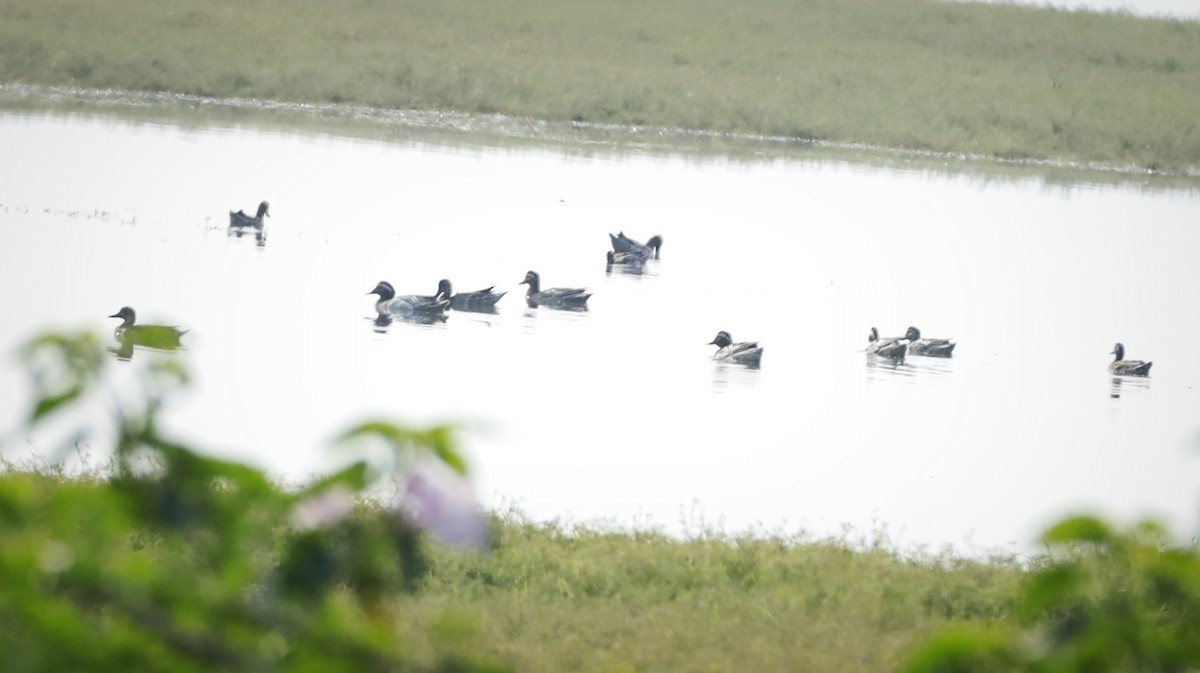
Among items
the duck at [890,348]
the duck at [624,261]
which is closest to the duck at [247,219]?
the duck at [624,261]

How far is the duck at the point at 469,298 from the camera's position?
1677 centimetres

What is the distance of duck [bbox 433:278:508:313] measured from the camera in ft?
55.0

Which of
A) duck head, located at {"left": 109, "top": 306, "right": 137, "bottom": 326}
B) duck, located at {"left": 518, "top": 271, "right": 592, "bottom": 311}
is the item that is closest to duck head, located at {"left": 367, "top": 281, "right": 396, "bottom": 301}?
duck, located at {"left": 518, "top": 271, "right": 592, "bottom": 311}

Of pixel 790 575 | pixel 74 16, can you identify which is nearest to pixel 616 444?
pixel 790 575

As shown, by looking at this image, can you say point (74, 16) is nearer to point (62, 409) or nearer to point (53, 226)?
point (53, 226)

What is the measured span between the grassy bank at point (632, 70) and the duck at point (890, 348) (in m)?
24.6

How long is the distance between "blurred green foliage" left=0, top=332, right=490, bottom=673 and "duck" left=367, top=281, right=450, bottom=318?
527 inches

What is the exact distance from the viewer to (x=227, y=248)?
19.4 metres

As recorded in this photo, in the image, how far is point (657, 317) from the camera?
1764 centimetres

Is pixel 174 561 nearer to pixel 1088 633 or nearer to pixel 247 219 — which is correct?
pixel 1088 633

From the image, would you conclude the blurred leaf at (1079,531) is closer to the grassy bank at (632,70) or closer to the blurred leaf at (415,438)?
the blurred leaf at (415,438)

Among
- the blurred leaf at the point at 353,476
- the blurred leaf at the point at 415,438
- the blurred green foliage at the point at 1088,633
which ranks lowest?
the blurred green foliage at the point at 1088,633

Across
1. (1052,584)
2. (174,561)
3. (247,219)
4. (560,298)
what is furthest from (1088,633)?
(247,219)

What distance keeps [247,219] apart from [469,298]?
509 centimetres
